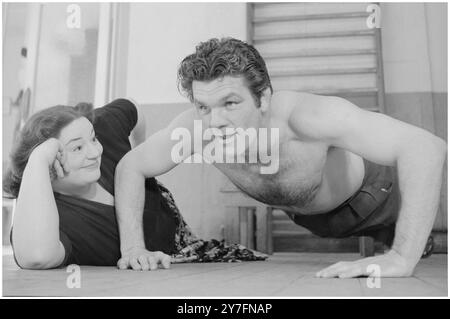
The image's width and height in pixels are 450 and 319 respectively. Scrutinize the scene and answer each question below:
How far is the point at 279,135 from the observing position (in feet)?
4.17

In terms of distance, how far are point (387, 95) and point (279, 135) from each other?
4.42 feet

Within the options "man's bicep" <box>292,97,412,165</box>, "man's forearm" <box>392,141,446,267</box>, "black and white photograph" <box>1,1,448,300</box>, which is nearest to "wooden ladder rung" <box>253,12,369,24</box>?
"black and white photograph" <box>1,1,448,300</box>

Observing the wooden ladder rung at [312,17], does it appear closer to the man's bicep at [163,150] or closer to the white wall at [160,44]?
the white wall at [160,44]

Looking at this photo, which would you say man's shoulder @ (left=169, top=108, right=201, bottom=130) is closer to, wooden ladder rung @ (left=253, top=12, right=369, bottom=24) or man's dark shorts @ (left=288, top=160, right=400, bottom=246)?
man's dark shorts @ (left=288, top=160, right=400, bottom=246)

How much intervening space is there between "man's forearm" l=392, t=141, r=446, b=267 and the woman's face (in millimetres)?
834

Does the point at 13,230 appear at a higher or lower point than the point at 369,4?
lower

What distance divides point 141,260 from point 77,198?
28cm

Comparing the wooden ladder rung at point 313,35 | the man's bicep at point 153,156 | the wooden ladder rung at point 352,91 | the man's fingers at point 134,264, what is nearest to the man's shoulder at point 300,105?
the man's bicep at point 153,156

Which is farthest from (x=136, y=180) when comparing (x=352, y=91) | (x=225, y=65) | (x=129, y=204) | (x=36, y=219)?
(x=352, y=91)

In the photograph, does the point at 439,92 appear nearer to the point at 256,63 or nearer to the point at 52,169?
the point at 256,63

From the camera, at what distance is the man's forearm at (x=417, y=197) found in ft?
3.19

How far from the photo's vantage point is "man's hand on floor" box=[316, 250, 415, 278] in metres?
0.94

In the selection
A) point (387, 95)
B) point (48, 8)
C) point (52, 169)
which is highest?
point (48, 8)
